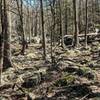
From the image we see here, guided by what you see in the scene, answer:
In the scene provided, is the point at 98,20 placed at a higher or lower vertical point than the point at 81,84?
higher

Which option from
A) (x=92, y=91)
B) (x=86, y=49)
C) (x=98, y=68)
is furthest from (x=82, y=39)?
(x=92, y=91)

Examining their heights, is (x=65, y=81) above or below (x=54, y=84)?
above

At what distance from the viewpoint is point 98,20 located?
48.1 m

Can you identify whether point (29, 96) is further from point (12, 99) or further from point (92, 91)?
point (92, 91)

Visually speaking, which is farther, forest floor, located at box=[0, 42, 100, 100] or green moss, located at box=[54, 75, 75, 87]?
green moss, located at box=[54, 75, 75, 87]

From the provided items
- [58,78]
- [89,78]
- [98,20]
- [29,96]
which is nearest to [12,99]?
[29,96]

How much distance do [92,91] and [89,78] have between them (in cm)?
196

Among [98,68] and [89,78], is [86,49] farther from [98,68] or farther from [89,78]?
[89,78]

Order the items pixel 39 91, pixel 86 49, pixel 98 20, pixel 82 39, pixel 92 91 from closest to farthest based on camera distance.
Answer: pixel 92 91, pixel 39 91, pixel 86 49, pixel 82 39, pixel 98 20

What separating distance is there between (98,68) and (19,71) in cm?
414

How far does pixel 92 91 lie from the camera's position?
10.5 m

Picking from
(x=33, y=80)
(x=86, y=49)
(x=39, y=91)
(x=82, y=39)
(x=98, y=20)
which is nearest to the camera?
(x=39, y=91)

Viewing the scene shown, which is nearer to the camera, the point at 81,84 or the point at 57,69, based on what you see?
the point at 81,84

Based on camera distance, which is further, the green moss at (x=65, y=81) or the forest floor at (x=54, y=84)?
the green moss at (x=65, y=81)
